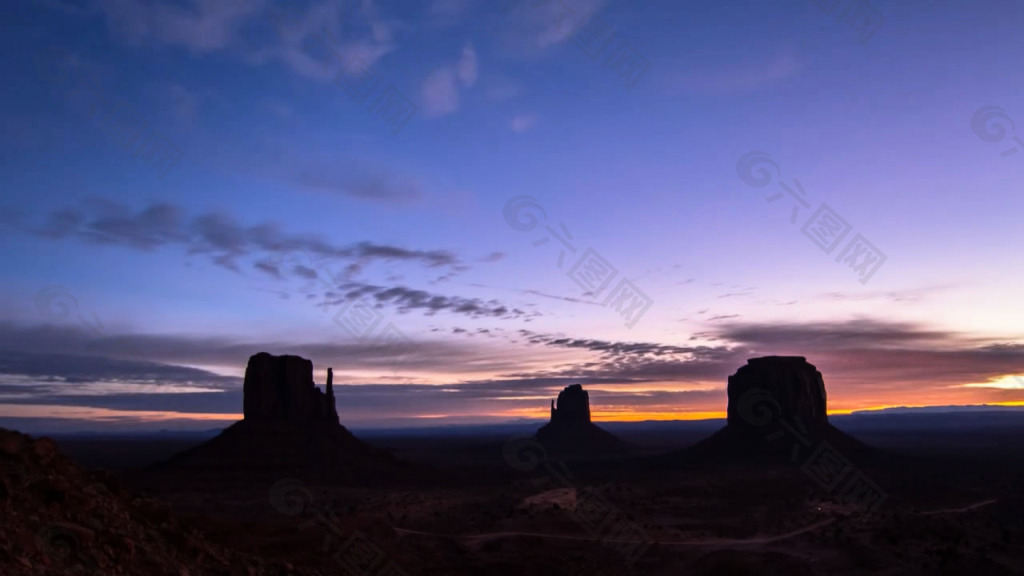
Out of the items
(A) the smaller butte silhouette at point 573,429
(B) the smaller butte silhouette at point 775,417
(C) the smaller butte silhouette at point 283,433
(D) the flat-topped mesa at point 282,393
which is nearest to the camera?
(C) the smaller butte silhouette at point 283,433

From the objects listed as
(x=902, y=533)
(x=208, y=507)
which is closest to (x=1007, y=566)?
(x=902, y=533)

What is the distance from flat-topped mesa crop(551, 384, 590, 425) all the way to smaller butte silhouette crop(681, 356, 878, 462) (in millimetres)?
60342

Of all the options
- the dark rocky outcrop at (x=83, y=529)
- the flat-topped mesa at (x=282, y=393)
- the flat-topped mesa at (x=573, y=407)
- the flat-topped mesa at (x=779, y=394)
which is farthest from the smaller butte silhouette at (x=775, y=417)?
the dark rocky outcrop at (x=83, y=529)

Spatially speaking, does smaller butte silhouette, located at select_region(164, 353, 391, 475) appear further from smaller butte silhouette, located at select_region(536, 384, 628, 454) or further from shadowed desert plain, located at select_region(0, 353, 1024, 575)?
smaller butte silhouette, located at select_region(536, 384, 628, 454)

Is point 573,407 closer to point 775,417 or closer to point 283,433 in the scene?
point 775,417

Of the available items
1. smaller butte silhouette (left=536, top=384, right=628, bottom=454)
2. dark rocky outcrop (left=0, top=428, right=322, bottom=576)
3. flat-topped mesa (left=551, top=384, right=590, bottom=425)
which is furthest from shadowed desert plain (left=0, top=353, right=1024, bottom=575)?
flat-topped mesa (left=551, top=384, right=590, bottom=425)

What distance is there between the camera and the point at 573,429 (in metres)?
147

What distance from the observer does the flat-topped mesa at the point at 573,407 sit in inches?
5915

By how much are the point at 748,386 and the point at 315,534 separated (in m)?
77.8

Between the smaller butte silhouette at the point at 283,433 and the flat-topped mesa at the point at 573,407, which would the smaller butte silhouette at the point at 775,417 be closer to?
the smaller butte silhouette at the point at 283,433

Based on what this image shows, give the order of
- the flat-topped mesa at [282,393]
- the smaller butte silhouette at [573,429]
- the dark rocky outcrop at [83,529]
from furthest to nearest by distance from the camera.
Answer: the smaller butte silhouette at [573,429] < the flat-topped mesa at [282,393] < the dark rocky outcrop at [83,529]

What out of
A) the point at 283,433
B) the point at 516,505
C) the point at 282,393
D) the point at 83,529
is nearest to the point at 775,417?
the point at 516,505

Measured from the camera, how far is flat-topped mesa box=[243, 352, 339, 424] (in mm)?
79812

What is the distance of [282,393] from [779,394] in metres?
66.4
